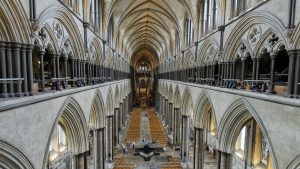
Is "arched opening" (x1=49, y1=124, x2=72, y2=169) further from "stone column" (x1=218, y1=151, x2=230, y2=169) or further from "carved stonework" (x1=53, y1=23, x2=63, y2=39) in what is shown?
"stone column" (x1=218, y1=151, x2=230, y2=169)

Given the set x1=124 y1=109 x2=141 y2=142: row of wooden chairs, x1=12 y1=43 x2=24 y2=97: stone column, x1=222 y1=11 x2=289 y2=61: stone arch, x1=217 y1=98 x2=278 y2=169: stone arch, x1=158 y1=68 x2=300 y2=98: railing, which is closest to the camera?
→ x1=12 y1=43 x2=24 y2=97: stone column

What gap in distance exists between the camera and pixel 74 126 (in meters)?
7.47

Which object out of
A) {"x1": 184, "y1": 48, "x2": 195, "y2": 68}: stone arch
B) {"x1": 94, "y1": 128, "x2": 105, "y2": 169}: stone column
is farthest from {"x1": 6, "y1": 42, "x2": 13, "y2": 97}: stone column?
{"x1": 184, "y1": 48, "x2": 195, "y2": 68}: stone arch

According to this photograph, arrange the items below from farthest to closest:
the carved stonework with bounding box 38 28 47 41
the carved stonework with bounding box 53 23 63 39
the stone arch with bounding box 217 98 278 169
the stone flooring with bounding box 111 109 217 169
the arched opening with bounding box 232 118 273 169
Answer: the stone flooring with bounding box 111 109 217 169
the arched opening with bounding box 232 118 273 169
the stone arch with bounding box 217 98 278 169
the carved stonework with bounding box 53 23 63 39
the carved stonework with bounding box 38 28 47 41

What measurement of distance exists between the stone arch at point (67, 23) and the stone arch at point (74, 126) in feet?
7.75

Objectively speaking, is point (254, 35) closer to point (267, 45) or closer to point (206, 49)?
point (267, 45)

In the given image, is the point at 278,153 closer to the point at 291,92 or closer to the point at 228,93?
the point at 291,92

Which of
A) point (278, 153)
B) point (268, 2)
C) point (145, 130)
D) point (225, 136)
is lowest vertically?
point (145, 130)

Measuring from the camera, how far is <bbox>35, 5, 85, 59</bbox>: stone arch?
16.5 ft

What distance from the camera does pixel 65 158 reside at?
1237 centimetres

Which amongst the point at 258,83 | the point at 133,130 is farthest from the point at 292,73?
the point at 133,130

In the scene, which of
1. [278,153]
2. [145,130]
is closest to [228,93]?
[278,153]

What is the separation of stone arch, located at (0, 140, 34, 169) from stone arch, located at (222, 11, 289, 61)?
661cm

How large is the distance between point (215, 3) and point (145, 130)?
18.7m
